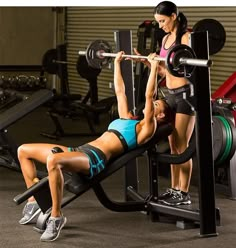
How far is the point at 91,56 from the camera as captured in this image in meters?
3.96

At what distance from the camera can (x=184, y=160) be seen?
3529mm

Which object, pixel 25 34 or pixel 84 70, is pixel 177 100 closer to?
pixel 84 70

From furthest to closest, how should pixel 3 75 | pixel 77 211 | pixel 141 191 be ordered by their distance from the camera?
pixel 3 75
pixel 141 191
pixel 77 211

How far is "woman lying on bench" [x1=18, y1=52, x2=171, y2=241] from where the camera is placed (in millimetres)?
3338

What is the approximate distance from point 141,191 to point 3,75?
5.94m

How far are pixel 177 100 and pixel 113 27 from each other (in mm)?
5585

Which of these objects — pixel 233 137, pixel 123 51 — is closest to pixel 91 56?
pixel 123 51

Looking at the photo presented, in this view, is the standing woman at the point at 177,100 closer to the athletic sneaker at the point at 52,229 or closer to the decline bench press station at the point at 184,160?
the decline bench press station at the point at 184,160

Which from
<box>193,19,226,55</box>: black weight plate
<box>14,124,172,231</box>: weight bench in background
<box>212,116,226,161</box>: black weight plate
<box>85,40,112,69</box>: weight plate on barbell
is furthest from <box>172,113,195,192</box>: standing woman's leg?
<box>193,19,226,55</box>: black weight plate

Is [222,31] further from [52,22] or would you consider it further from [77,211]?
[52,22]

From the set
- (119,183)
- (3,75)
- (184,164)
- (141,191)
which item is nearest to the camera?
(184,164)

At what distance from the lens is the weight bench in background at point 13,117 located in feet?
14.6

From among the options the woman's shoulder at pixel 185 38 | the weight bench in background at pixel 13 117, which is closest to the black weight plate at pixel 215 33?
the weight bench in background at pixel 13 117

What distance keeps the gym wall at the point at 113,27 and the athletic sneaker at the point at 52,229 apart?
4.19 m
